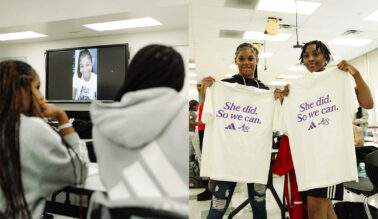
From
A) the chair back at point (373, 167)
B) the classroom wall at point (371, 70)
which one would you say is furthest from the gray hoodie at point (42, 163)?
the classroom wall at point (371, 70)

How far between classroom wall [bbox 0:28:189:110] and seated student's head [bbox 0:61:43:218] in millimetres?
99

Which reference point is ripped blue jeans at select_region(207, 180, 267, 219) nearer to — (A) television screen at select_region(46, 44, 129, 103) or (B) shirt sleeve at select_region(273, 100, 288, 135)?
(B) shirt sleeve at select_region(273, 100, 288, 135)

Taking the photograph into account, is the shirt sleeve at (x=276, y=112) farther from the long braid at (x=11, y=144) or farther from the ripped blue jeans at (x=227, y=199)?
the long braid at (x=11, y=144)

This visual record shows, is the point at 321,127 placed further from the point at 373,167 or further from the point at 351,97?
the point at 373,167

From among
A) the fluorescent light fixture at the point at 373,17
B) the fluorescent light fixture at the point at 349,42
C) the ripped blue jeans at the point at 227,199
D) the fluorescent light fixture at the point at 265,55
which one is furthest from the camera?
the fluorescent light fixture at the point at 265,55

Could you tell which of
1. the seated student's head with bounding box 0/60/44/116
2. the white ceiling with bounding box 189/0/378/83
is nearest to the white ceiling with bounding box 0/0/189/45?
the seated student's head with bounding box 0/60/44/116

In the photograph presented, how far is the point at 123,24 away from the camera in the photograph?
4.73 ft

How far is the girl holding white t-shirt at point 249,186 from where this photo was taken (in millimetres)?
1554

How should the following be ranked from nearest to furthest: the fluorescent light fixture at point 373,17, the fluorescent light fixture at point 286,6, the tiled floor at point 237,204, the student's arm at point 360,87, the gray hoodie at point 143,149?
the gray hoodie at point 143,149 < the student's arm at point 360,87 < the tiled floor at point 237,204 < the fluorescent light fixture at point 286,6 < the fluorescent light fixture at point 373,17

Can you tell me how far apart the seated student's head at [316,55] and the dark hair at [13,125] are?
1.54m

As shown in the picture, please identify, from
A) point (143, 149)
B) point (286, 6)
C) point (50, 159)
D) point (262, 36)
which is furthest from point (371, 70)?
point (50, 159)

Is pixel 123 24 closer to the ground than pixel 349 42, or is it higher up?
closer to the ground

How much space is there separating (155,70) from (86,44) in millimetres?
603

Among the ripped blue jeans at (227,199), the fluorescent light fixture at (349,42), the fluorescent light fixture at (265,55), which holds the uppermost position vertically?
the fluorescent light fixture at (349,42)
